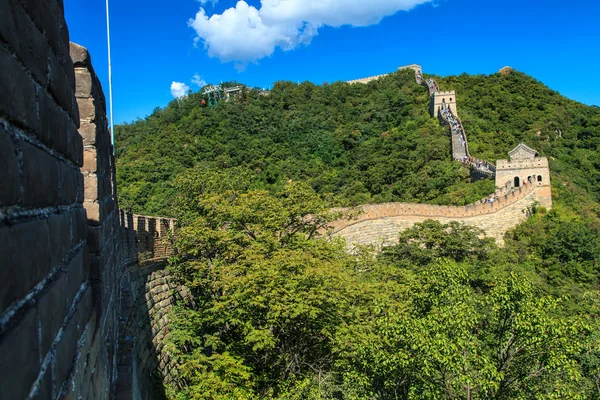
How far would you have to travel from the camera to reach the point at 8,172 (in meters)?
0.98

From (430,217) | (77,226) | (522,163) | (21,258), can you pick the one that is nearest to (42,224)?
(21,258)

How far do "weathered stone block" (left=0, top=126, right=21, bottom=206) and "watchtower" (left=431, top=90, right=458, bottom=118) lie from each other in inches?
1706

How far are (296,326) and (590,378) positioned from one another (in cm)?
688

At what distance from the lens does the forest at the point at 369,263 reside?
7.70 m

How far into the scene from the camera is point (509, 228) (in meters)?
25.3

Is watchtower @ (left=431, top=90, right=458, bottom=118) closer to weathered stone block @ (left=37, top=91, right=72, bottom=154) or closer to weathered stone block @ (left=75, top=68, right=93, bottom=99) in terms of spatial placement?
weathered stone block @ (left=75, top=68, right=93, bottom=99)

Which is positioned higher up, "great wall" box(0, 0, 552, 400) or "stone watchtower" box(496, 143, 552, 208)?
"stone watchtower" box(496, 143, 552, 208)

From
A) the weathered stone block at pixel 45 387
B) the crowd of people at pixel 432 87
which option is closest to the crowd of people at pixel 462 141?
the crowd of people at pixel 432 87

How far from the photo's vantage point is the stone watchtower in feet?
84.5

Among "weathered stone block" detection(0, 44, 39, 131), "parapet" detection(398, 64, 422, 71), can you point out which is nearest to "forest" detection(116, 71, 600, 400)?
"weathered stone block" detection(0, 44, 39, 131)

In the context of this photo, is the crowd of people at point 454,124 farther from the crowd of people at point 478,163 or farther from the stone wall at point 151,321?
the stone wall at point 151,321

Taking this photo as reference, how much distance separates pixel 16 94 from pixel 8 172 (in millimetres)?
206

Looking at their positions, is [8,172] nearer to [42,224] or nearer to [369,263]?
[42,224]

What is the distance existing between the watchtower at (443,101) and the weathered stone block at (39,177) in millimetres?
42984
